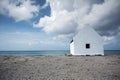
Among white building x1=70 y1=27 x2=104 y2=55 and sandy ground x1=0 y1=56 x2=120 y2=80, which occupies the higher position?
white building x1=70 y1=27 x2=104 y2=55

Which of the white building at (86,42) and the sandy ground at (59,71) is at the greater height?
the white building at (86,42)

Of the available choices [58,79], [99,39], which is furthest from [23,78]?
[99,39]

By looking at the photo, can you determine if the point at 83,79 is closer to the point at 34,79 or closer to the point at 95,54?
the point at 34,79

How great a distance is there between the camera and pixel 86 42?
26.3 m

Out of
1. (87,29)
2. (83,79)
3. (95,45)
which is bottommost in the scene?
(83,79)

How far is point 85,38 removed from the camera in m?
26.3

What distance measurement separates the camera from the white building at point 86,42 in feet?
86.2

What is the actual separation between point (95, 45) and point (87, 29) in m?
3.30

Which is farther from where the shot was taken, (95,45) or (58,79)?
(95,45)

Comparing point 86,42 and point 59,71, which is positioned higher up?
point 86,42

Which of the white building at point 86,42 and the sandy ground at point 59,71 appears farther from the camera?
the white building at point 86,42

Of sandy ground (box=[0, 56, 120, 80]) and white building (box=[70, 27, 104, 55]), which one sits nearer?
sandy ground (box=[0, 56, 120, 80])

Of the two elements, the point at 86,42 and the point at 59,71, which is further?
the point at 86,42

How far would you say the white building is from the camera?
26.3 metres
